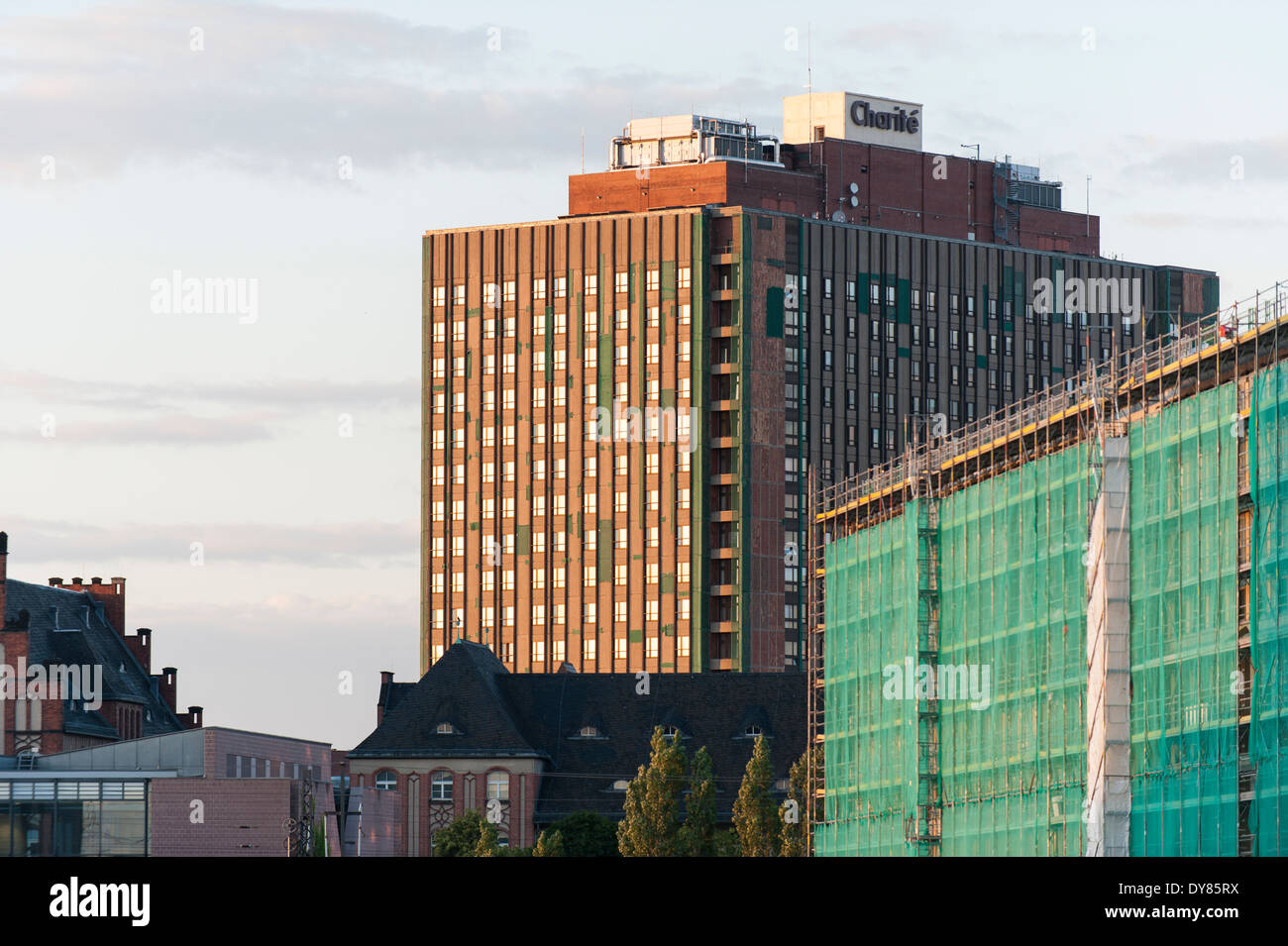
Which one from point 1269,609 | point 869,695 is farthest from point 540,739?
point 1269,609

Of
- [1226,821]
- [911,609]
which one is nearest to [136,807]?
[911,609]

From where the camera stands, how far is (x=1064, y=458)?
87375 mm

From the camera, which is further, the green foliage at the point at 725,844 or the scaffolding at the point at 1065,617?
the green foliage at the point at 725,844

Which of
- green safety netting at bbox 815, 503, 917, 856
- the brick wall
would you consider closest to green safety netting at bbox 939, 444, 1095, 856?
green safety netting at bbox 815, 503, 917, 856

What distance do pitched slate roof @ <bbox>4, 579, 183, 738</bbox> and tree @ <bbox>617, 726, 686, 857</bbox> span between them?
46564 mm

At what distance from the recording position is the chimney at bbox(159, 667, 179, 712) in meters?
184

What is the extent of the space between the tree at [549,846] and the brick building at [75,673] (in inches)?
1498

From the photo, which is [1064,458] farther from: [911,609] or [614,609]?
[614,609]

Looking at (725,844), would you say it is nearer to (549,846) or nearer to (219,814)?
(549,846)

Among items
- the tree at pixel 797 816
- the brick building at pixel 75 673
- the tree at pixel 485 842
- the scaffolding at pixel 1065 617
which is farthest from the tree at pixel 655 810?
the brick building at pixel 75 673

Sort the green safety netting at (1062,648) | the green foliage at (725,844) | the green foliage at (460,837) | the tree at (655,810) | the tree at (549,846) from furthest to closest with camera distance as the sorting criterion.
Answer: the green foliage at (460,837) < the green foliage at (725,844) < the tree at (655,810) < the tree at (549,846) < the green safety netting at (1062,648)

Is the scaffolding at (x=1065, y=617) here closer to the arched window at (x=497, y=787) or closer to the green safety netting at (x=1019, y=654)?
the green safety netting at (x=1019, y=654)

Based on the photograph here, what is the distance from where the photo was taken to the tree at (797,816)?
4906 inches
